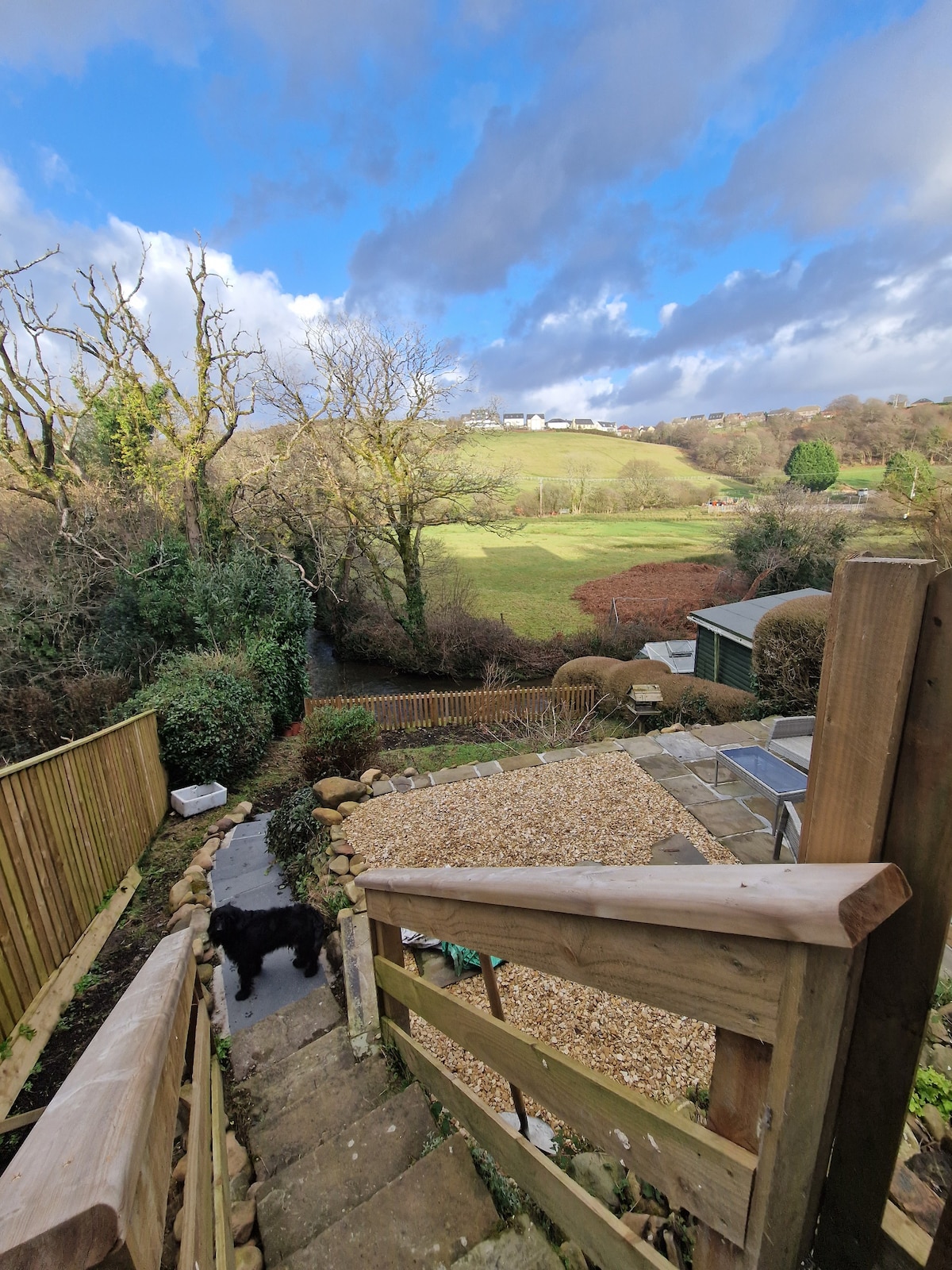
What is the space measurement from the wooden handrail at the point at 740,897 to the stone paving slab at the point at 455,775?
5131 mm

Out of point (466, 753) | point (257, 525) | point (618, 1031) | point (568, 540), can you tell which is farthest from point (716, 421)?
point (618, 1031)

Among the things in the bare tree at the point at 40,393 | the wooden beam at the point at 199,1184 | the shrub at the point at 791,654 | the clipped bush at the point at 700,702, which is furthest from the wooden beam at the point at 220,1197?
the bare tree at the point at 40,393

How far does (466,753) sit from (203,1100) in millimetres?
6538

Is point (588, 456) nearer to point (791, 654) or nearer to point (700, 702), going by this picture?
point (700, 702)

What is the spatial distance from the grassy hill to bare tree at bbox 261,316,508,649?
20974 mm

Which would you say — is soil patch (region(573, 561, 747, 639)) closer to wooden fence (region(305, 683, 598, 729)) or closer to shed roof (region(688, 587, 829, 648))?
shed roof (region(688, 587, 829, 648))

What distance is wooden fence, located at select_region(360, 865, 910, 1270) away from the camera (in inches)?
24.7

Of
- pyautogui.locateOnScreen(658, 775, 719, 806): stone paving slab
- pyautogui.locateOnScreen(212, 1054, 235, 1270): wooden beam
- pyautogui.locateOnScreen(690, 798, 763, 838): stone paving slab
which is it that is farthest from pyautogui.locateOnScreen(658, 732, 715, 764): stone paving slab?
pyautogui.locateOnScreen(212, 1054, 235, 1270): wooden beam

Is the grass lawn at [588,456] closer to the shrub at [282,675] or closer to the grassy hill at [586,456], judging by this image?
the grassy hill at [586,456]

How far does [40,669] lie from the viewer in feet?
29.7

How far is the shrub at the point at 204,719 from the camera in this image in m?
6.87

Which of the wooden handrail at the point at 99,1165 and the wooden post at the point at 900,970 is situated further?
the wooden post at the point at 900,970

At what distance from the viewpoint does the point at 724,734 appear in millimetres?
6641

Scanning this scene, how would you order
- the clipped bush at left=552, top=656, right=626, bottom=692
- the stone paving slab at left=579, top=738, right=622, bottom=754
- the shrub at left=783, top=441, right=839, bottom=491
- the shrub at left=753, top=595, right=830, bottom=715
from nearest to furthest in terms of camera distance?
the stone paving slab at left=579, top=738, right=622, bottom=754, the shrub at left=753, top=595, right=830, bottom=715, the clipped bush at left=552, top=656, right=626, bottom=692, the shrub at left=783, top=441, right=839, bottom=491
